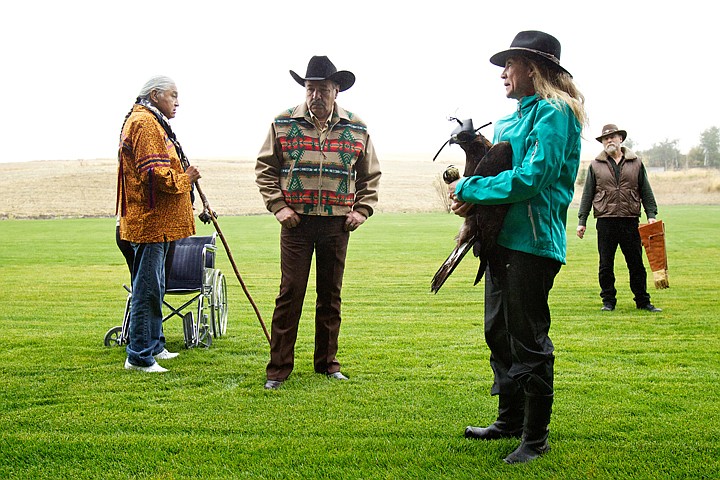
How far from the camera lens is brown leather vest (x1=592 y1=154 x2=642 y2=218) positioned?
852cm

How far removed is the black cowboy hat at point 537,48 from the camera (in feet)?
11.6

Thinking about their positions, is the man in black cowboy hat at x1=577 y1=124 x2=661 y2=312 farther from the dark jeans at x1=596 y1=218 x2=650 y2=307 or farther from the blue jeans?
the blue jeans

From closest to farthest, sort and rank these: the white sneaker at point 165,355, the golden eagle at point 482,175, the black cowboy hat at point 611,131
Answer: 1. the golden eagle at point 482,175
2. the white sneaker at point 165,355
3. the black cowboy hat at point 611,131

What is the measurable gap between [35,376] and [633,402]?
13.4ft

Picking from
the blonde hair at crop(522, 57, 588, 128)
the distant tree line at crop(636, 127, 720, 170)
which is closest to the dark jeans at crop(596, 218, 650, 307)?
the blonde hair at crop(522, 57, 588, 128)

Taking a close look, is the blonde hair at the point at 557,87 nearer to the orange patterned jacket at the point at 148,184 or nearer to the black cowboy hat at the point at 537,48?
the black cowboy hat at the point at 537,48

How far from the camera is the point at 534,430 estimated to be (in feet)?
12.2

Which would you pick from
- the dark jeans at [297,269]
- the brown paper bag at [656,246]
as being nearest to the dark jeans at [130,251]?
the dark jeans at [297,269]

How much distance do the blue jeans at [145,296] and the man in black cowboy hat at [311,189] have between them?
1031 mm

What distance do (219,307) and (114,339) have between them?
0.98 meters

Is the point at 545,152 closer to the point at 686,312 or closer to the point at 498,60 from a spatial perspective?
the point at 498,60

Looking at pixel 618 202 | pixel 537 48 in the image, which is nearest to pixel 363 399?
pixel 537 48

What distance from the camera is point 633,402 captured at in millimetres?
4688

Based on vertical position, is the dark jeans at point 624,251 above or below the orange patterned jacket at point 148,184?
below
